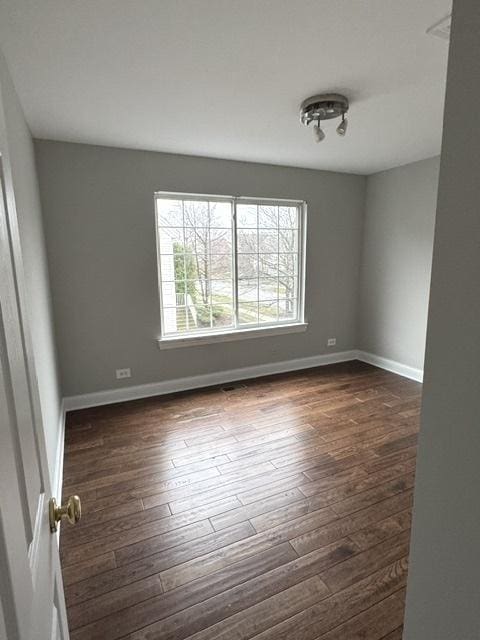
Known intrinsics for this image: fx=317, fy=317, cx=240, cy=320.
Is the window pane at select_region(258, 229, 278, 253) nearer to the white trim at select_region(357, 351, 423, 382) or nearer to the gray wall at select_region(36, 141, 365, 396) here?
the gray wall at select_region(36, 141, 365, 396)

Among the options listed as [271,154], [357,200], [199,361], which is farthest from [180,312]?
[357,200]

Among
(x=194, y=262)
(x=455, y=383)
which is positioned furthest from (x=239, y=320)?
(x=455, y=383)

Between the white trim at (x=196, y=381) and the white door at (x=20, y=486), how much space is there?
2.46 meters

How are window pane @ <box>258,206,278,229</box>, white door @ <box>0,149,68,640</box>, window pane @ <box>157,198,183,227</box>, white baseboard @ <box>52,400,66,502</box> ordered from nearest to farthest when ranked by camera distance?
white door @ <box>0,149,68,640</box> < white baseboard @ <box>52,400,66,502</box> < window pane @ <box>157,198,183,227</box> < window pane @ <box>258,206,278,229</box>

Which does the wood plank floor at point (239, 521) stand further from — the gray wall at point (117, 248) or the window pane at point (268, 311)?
the window pane at point (268, 311)

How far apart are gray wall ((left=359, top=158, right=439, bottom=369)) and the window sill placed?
103 centimetres

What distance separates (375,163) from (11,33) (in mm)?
3366

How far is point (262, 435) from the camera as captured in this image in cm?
260

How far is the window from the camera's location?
333 cm

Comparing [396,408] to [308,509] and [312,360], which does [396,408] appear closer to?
[312,360]

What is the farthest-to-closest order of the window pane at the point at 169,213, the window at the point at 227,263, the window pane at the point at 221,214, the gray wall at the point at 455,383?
the window pane at the point at 221,214 < the window at the point at 227,263 < the window pane at the point at 169,213 < the gray wall at the point at 455,383

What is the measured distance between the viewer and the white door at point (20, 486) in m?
0.44

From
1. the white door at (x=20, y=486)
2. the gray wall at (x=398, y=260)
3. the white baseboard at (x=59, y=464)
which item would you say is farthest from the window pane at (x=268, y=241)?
the white door at (x=20, y=486)

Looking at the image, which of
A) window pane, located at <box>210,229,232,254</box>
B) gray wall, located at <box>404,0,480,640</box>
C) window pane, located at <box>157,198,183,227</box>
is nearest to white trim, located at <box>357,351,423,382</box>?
window pane, located at <box>210,229,232,254</box>
